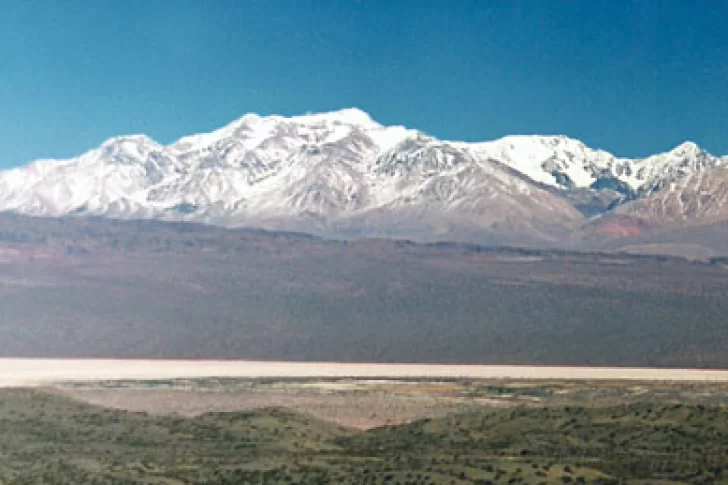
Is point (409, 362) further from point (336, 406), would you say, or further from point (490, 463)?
point (490, 463)

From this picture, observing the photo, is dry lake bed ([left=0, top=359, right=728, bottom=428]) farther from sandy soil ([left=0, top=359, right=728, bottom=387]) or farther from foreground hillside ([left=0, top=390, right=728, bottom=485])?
foreground hillside ([left=0, top=390, right=728, bottom=485])

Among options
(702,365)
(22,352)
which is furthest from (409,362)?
(22,352)

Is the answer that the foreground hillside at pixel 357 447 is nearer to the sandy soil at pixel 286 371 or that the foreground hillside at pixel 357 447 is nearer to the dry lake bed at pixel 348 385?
the dry lake bed at pixel 348 385

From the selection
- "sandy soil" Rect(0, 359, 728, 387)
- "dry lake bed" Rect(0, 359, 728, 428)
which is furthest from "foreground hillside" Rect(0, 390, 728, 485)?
"sandy soil" Rect(0, 359, 728, 387)

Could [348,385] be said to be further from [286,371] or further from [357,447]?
[357,447]

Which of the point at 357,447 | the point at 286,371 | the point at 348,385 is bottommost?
the point at 357,447

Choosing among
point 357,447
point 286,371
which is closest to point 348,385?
point 286,371
